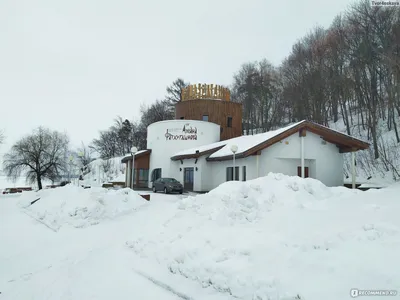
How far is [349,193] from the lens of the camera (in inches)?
362

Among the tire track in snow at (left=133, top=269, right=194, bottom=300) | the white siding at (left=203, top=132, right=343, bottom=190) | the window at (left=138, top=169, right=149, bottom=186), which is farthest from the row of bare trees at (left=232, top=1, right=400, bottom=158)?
the tire track in snow at (left=133, top=269, right=194, bottom=300)

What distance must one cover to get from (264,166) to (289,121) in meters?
25.2

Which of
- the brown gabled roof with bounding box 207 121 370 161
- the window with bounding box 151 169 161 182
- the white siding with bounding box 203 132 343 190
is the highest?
the brown gabled roof with bounding box 207 121 370 161

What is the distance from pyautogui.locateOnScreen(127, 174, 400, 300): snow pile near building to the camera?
14.9ft

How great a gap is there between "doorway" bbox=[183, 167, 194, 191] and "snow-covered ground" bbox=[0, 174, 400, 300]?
52.6 ft

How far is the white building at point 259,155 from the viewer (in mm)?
19094

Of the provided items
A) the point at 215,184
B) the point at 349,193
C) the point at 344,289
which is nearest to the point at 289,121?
the point at 215,184

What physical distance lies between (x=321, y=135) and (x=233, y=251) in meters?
16.3

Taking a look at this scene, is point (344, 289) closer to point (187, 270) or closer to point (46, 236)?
point (187, 270)

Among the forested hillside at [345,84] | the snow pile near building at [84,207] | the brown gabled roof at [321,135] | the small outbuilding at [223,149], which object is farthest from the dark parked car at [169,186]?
the forested hillside at [345,84]

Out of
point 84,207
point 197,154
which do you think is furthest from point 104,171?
point 84,207

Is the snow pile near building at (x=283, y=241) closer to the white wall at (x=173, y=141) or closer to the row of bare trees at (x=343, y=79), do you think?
the row of bare trees at (x=343, y=79)

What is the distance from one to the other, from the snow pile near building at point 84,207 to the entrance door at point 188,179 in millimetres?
12544

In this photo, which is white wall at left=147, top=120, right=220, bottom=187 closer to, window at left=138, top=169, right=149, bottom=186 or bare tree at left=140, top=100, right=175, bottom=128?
window at left=138, top=169, right=149, bottom=186
